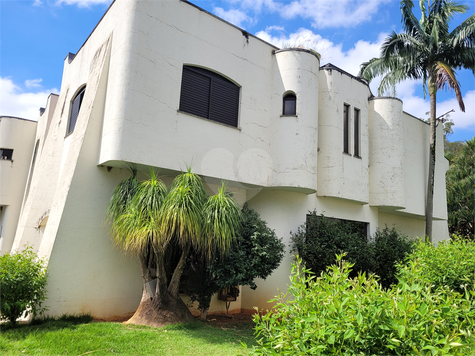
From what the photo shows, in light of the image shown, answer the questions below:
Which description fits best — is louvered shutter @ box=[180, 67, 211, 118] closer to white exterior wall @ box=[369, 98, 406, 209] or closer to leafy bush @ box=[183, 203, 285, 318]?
leafy bush @ box=[183, 203, 285, 318]

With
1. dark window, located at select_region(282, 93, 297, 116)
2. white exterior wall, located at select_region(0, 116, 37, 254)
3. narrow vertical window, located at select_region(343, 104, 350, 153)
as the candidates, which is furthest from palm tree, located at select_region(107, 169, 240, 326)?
white exterior wall, located at select_region(0, 116, 37, 254)

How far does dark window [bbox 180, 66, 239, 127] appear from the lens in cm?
1016

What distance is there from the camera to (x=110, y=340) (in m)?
6.73

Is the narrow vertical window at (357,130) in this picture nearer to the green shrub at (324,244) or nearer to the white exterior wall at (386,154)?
the white exterior wall at (386,154)

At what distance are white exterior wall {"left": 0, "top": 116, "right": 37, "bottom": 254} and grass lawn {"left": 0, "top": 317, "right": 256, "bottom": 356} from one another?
10342 mm

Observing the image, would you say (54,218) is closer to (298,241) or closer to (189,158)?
(189,158)

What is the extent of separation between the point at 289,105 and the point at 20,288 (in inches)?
347

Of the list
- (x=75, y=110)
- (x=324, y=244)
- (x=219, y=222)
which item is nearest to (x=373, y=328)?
(x=219, y=222)

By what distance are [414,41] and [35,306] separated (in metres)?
16.2

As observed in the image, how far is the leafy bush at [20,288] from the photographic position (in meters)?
6.93

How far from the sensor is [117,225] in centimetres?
832

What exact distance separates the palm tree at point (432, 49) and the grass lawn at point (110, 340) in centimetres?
1114

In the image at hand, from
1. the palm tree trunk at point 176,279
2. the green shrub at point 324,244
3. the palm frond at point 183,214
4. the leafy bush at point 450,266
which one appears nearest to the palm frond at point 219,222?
the palm frond at point 183,214

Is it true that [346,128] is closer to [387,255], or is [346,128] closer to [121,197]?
[387,255]
